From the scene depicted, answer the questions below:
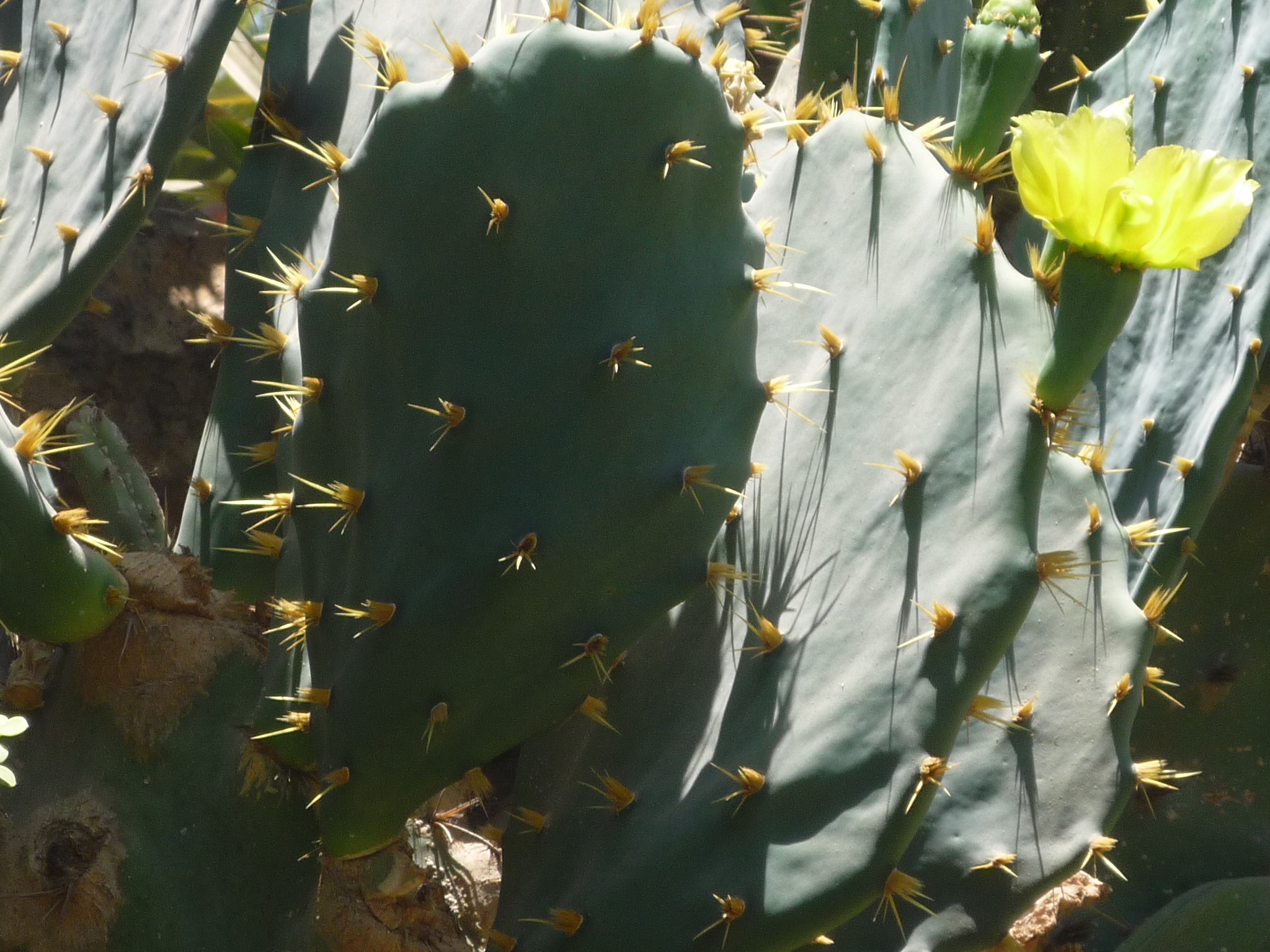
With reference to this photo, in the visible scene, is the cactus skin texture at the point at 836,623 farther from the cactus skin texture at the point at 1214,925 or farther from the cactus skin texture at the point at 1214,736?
the cactus skin texture at the point at 1214,736

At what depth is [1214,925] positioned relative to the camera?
5.53 feet

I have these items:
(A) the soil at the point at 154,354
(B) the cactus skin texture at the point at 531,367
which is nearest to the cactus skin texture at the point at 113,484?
(B) the cactus skin texture at the point at 531,367

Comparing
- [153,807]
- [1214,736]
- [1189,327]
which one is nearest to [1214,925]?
[1214,736]

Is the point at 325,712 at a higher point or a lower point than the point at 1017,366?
lower

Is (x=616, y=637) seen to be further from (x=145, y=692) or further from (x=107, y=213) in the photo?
(x=107, y=213)

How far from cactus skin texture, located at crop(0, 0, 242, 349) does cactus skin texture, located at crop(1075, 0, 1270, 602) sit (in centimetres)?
122

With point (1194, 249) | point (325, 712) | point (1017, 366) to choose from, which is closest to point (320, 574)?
point (325, 712)

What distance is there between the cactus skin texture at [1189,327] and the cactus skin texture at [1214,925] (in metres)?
0.53

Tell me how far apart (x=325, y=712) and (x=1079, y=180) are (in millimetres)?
759

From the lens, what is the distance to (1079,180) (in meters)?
0.81

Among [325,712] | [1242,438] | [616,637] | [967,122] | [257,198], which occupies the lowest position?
[1242,438]

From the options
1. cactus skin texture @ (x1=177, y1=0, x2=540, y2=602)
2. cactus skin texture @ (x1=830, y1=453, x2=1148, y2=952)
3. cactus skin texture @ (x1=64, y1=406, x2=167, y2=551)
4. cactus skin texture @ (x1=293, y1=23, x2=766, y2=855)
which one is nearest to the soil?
cactus skin texture @ (x1=64, y1=406, x2=167, y2=551)

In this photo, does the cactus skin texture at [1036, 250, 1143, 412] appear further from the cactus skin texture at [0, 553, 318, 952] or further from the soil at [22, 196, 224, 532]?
the soil at [22, 196, 224, 532]

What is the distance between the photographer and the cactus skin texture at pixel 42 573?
1.00 m
